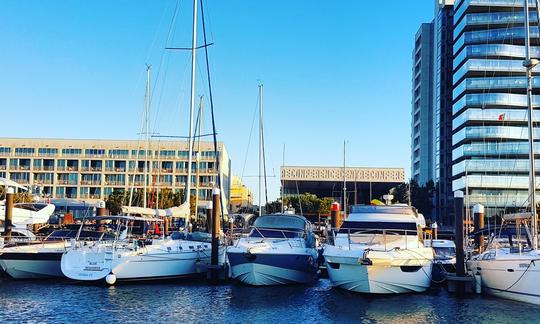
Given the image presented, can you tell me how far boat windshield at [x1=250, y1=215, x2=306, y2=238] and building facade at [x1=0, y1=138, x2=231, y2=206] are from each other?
8000 centimetres

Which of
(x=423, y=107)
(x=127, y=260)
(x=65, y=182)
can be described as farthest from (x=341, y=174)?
(x=127, y=260)

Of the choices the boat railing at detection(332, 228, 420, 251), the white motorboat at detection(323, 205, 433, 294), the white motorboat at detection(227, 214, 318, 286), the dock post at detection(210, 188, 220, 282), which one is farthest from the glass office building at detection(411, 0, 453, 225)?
the boat railing at detection(332, 228, 420, 251)

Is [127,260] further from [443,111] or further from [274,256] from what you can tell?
[443,111]

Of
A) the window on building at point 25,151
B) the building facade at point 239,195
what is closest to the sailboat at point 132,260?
the window on building at point 25,151

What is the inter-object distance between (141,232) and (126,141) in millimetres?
78558

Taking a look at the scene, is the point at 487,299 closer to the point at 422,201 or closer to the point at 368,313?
the point at 368,313

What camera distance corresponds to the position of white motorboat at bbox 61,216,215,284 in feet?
91.1

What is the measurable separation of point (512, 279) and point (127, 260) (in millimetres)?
17257

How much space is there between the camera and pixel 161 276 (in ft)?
96.4

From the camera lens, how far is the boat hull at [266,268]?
2750cm

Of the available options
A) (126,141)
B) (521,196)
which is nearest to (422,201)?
(521,196)

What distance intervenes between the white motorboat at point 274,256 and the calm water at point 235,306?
607mm

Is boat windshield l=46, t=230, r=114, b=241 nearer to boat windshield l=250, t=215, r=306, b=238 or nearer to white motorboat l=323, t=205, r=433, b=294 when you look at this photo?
boat windshield l=250, t=215, r=306, b=238

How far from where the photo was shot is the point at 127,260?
2809cm
